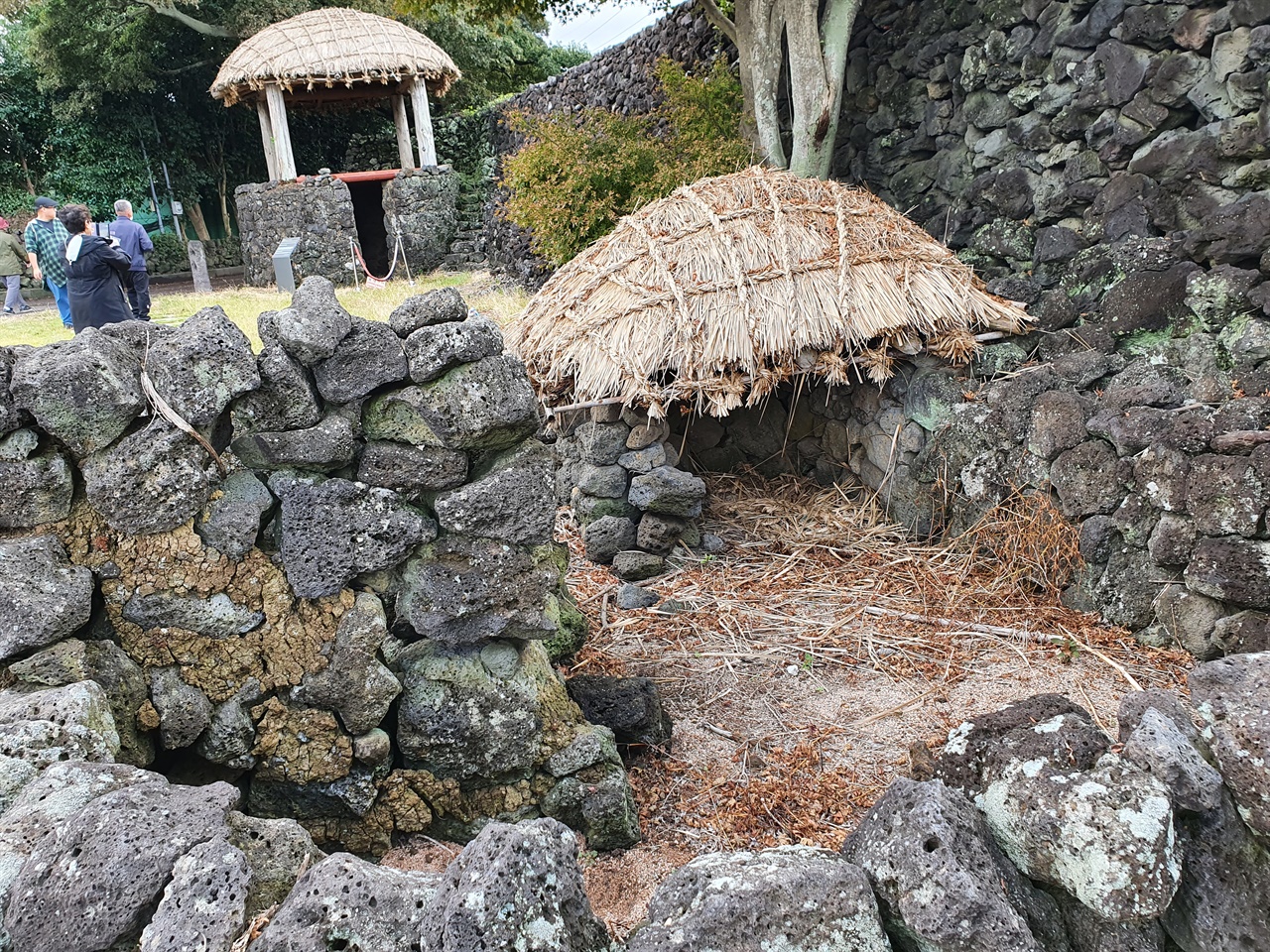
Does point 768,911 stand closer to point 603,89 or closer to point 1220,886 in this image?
point 1220,886

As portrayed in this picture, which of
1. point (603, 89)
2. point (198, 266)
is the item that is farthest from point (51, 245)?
point (603, 89)

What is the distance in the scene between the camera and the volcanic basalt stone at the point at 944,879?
5.96ft

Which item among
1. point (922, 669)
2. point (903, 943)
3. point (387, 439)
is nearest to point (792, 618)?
point (922, 669)

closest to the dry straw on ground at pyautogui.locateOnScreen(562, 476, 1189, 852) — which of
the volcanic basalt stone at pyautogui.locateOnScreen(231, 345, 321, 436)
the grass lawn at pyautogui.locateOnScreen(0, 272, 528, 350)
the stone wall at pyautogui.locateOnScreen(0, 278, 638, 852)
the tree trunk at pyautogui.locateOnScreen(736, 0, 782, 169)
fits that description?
the stone wall at pyautogui.locateOnScreen(0, 278, 638, 852)

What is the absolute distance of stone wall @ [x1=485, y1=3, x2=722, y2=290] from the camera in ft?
34.4

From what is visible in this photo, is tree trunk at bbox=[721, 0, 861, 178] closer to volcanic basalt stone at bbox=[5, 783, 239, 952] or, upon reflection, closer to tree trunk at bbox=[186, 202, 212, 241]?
volcanic basalt stone at bbox=[5, 783, 239, 952]

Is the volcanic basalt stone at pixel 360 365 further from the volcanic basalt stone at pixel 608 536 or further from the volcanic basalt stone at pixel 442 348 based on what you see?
the volcanic basalt stone at pixel 608 536

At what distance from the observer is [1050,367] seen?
550cm

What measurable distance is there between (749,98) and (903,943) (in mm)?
8082

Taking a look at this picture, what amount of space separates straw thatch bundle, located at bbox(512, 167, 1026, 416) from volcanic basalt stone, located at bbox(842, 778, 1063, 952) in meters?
3.80

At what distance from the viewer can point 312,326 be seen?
2951 mm

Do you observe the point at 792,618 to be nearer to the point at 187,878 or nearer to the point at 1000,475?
the point at 1000,475

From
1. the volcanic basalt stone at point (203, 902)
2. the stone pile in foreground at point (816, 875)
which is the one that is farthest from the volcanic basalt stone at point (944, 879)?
the volcanic basalt stone at point (203, 902)

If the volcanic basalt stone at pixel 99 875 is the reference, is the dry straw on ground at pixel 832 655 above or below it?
below
